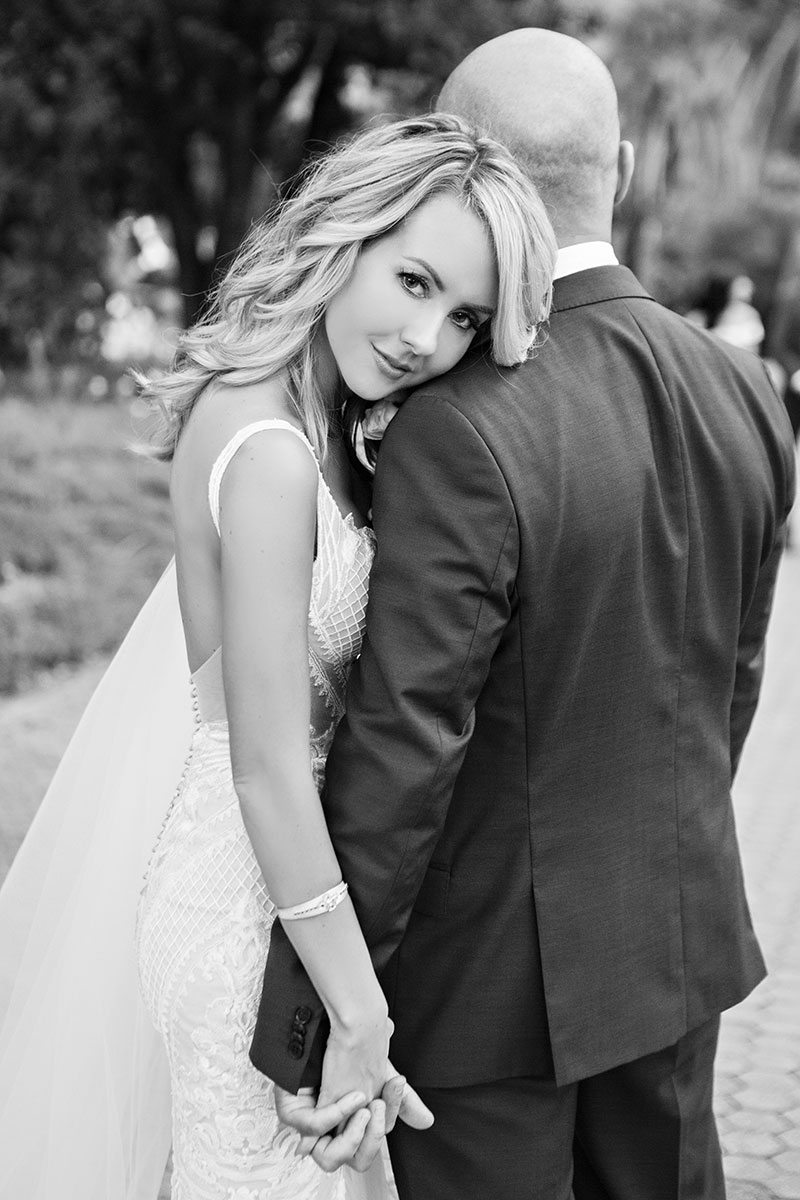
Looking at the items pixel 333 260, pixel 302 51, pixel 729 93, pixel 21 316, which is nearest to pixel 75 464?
pixel 21 316

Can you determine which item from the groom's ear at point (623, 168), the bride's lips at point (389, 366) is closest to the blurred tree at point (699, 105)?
the groom's ear at point (623, 168)

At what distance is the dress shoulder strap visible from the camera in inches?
79.1

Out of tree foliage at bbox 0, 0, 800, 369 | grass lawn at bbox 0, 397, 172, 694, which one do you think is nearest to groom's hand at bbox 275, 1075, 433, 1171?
grass lawn at bbox 0, 397, 172, 694

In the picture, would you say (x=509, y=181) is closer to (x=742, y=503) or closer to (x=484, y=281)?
(x=484, y=281)

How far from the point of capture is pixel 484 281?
2.06m

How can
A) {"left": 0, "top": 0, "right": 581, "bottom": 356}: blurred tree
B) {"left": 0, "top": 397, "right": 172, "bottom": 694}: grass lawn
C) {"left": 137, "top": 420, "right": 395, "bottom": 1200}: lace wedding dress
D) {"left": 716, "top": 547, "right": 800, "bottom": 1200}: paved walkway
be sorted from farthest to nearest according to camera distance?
{"left": 0, "top": 0, "right": 581, "bottom": 356}: blurred tree < {"left": 0, "top": 397, "right": 172, "bottom": 694}: grass lawn < {"left": 716, "top": 547, "right": 800, "bottom": 1200}: paved walkway < {"left": 137, "top": 420, "right": 395, "bottom": 1200}: lace wedding dress

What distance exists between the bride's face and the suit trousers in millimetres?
1162

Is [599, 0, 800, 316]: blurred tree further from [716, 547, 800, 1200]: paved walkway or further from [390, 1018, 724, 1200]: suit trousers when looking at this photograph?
[390, 1018, 724, 1200]: suit trousers

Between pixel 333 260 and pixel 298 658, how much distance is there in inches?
25.0

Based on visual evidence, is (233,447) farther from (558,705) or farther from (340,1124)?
(340,1124)

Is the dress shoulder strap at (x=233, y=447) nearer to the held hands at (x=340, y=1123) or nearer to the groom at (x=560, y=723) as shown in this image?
the groom at (x=560, y=723)

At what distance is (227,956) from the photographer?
2.13 meters

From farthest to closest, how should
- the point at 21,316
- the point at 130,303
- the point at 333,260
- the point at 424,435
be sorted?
the point at 130,303 → the point at 21,316 → the point at 333,260 → the point at 424,435

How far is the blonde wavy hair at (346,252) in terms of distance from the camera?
203cm
